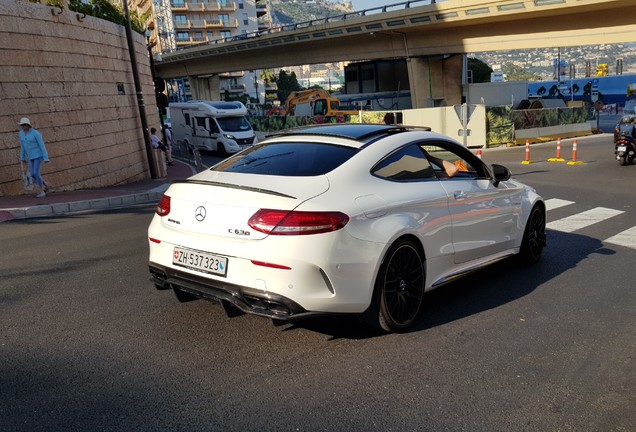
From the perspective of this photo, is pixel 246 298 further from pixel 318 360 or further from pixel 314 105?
pixel 314 105

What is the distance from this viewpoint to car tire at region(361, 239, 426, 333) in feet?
13.1

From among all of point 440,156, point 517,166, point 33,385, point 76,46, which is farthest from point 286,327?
point 517,166

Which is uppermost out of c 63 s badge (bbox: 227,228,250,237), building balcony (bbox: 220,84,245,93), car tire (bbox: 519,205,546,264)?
building balcony (bbox: 220,84,245,93)

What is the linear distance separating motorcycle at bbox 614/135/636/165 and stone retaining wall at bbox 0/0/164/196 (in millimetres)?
15415

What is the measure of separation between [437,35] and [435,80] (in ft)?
20.2

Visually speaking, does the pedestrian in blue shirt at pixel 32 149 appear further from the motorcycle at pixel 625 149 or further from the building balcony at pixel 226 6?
the building balcony at pixel 226 6

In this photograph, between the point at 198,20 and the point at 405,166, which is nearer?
the point at 405,166

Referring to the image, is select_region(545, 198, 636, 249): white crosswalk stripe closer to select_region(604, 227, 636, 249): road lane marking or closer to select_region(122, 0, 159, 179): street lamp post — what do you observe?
select_region(604, 227, 636, 249): road lane marking

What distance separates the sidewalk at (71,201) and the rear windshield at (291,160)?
7164 mm

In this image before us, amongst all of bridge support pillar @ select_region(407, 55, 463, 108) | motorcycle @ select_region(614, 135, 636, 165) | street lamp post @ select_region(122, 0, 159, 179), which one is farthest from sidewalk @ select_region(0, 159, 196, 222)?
bridge support pillar @ select_region(407, 55, 463, 108)

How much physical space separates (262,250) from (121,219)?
6.79 m

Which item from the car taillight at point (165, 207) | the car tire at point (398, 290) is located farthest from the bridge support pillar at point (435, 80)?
the car taillight at point (165, 207)

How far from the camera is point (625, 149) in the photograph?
17047mm

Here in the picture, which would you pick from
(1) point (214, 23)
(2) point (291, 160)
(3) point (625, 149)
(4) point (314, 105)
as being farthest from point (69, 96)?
(1) point (214, 23)
